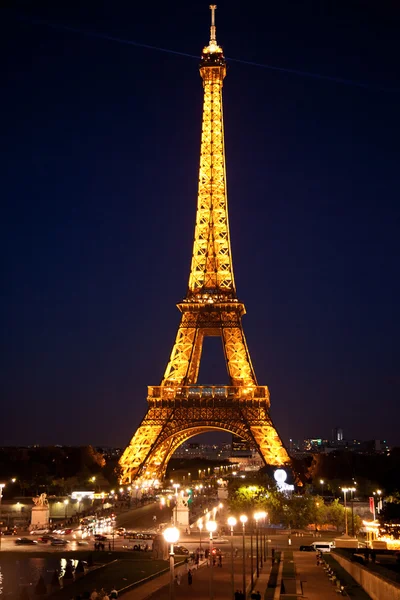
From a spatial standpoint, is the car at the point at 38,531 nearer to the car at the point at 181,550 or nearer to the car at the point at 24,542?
the car at the point at 24,542

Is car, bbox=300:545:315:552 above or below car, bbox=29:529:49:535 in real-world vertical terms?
below

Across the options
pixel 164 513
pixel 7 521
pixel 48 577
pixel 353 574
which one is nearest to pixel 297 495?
pixel 164 513

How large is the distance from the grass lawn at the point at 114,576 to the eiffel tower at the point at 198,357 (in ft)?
118

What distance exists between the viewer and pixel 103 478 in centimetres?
11538

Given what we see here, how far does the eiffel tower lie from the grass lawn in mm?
36013

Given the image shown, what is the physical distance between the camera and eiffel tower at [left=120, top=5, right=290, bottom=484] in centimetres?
8642

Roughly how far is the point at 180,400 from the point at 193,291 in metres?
12.3

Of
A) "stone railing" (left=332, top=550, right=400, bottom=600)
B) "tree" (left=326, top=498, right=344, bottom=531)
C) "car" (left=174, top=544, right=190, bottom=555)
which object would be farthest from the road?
"stone railing" (left=332, top=550, right=400, bottom=600)

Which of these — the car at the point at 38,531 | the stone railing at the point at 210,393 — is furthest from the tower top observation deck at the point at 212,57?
the car at the point at 38,531

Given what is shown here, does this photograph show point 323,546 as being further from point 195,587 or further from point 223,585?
point 195,587

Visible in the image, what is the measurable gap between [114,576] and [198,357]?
53.3 meters

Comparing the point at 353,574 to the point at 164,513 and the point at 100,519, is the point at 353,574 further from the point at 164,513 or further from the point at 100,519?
the point at 164,513

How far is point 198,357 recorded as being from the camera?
9506cm

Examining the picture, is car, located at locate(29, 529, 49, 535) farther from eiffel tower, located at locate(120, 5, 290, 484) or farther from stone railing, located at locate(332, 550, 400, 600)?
stone railing, located at locate(332, 550, 400, 600)
